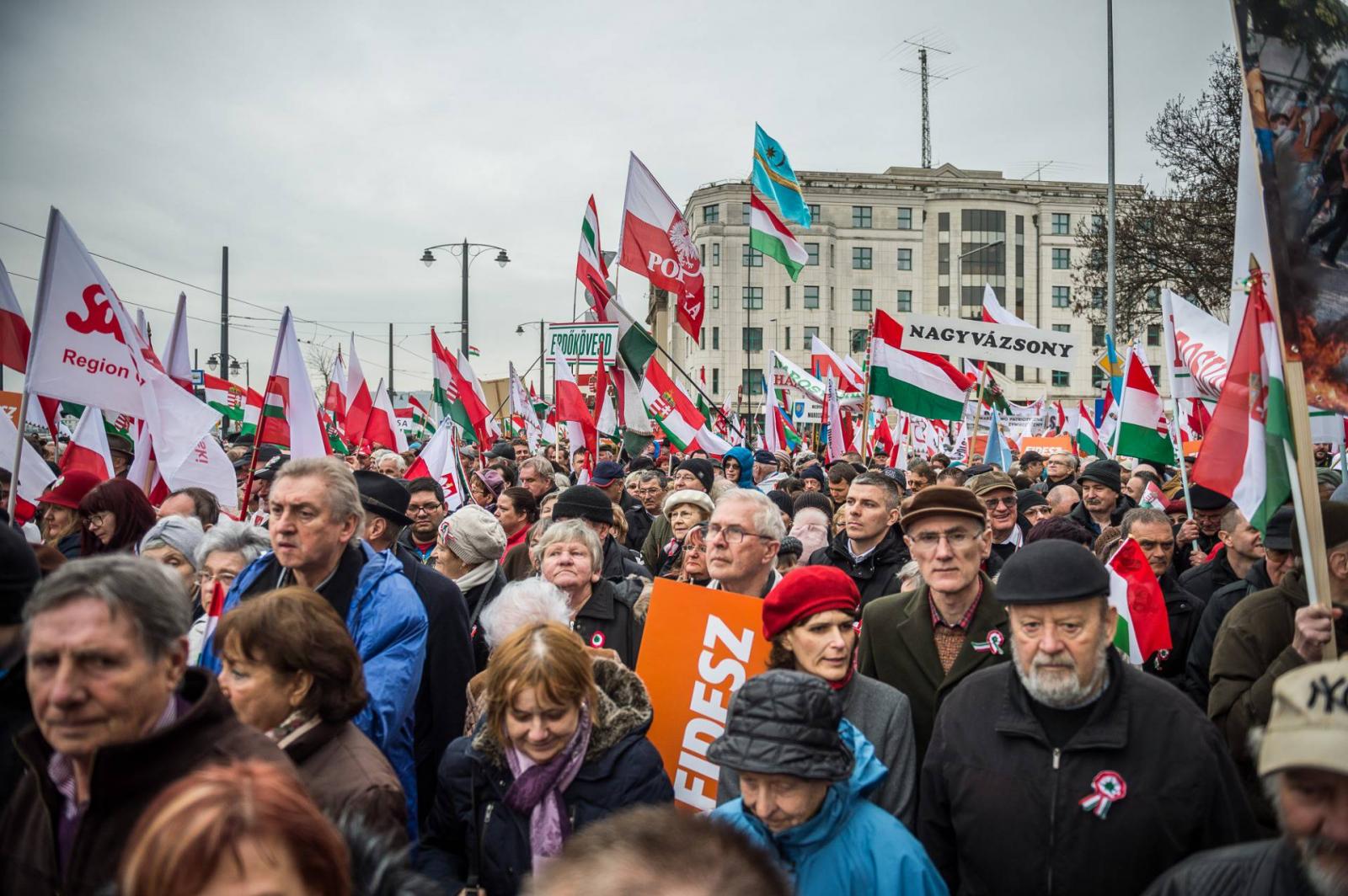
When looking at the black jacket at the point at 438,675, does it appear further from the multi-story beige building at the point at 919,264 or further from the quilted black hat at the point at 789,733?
the multi-story beige building at the point at 919,264

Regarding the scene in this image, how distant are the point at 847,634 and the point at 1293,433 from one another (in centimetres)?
165

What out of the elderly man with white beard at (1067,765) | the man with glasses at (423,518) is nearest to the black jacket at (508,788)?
the elderly man with white beard at (1067,765)

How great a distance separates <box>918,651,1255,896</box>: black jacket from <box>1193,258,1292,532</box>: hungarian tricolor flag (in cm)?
110

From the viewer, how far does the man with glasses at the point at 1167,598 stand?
536 cm

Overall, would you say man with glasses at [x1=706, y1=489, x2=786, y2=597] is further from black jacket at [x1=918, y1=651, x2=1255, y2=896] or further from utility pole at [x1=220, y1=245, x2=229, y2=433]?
utility pole at [x1=220, y1=245, x2=229, y2=433]

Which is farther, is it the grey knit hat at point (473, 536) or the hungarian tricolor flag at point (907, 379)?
the hungarian tricolor flag at point (907, 379)

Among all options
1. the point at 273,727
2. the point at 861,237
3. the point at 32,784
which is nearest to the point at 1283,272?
the point at 273,727

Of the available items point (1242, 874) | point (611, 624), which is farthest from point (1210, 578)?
point (1242, 874)

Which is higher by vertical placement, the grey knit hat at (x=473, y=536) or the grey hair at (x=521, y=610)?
the grey knit hat at (x=473, y=536)

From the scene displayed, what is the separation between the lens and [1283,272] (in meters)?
3.39

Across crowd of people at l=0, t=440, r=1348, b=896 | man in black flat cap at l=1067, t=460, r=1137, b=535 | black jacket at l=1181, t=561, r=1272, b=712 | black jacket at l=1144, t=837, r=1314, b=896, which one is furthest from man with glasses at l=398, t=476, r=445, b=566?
black jacket at l=1144, t=837, r=1314, b=896

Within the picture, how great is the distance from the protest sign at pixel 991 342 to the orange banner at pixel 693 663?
8.81 metres

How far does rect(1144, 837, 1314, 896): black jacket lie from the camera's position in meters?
2.10

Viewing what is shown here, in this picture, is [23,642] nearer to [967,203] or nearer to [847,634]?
[847,634]
